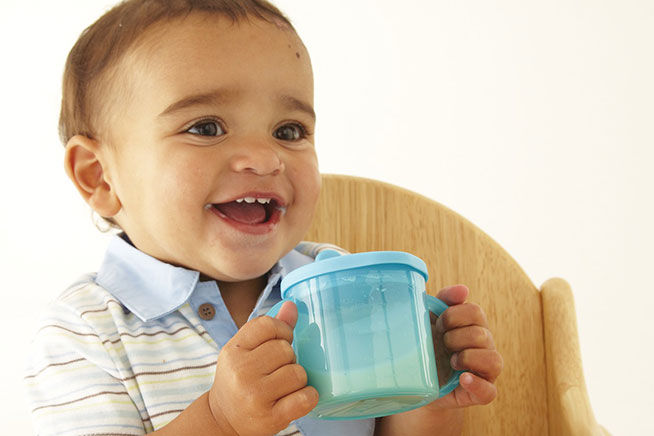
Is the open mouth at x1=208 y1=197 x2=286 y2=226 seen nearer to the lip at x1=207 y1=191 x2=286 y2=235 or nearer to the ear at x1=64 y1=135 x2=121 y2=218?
the lip at x1=207 y1=191 x2=286 y2=235

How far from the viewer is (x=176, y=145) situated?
0.67 m

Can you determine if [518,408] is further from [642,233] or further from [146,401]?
[642,233]

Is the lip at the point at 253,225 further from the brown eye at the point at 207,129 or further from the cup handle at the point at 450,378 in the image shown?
the cup handle at the point at 450,378

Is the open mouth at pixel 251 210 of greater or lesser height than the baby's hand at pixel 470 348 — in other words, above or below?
above

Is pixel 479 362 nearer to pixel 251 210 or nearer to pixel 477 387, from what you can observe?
pixel 477 387

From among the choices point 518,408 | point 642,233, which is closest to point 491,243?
point 518,408

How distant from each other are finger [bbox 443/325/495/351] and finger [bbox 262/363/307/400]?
0.48ft

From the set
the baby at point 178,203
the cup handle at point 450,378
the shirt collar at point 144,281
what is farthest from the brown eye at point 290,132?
the cup handle at point 450,378

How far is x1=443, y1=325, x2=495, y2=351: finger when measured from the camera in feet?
1.90

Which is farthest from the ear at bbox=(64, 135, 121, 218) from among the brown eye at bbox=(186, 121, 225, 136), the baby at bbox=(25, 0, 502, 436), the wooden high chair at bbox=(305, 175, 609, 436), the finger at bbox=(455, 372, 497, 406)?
the finger at bbox=(455, 372, 497, 406)

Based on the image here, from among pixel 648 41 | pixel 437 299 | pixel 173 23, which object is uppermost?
pixel 648 41

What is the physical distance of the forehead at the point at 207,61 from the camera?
669 mm

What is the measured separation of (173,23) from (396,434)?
432 millimetres

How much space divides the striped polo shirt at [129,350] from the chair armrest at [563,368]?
0.19 metres
